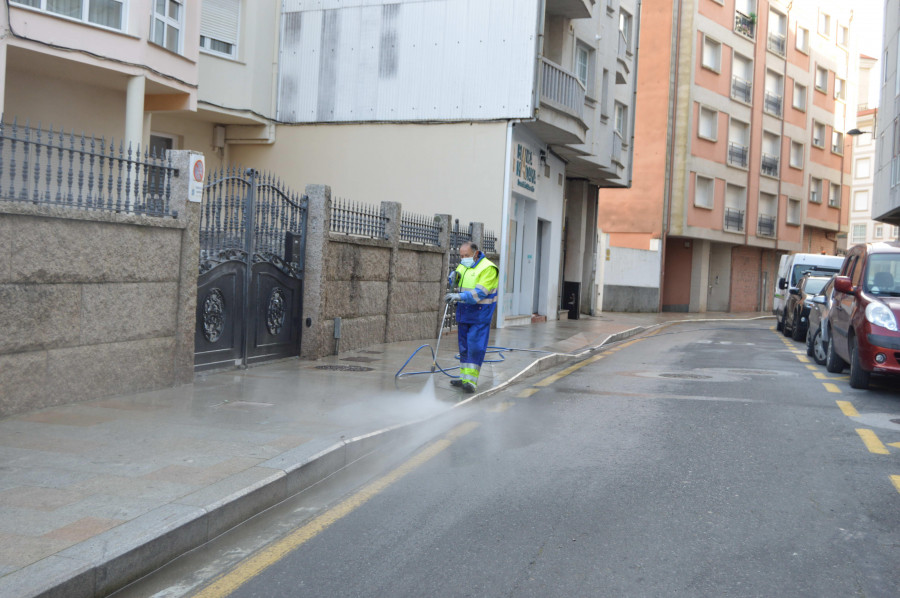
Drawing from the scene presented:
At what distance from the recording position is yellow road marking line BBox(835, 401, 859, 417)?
9.09 metres

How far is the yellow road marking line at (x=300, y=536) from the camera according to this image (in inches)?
166

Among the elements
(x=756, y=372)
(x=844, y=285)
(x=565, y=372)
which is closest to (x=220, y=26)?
(x=565, y=372)

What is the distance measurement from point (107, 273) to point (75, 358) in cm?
83

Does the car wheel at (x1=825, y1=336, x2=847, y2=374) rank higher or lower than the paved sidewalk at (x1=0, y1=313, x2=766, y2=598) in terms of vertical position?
higher

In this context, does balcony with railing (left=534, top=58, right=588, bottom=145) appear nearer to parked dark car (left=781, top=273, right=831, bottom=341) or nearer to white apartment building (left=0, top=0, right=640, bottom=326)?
white apartment building (left=0, top=0, right=640, bottom=326)

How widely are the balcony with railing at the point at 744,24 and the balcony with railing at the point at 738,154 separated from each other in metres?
5.14

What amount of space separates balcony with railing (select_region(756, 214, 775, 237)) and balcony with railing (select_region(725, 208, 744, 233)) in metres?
1.66

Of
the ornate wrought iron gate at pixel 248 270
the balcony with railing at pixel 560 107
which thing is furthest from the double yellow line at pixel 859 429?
the balcony with railing at pixel 560 107

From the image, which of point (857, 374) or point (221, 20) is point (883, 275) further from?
point (221, 20)

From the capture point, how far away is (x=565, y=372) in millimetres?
12797

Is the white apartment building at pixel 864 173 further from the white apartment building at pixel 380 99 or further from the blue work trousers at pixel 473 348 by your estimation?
the blue work trousers at pixel 473 348

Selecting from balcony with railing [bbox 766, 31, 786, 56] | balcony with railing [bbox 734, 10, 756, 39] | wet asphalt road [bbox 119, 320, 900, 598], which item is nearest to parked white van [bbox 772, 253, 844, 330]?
wet asphalt road [bbox 119, 320, 900, 598]

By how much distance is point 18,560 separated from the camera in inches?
157

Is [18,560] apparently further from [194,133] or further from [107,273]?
[194,133]
